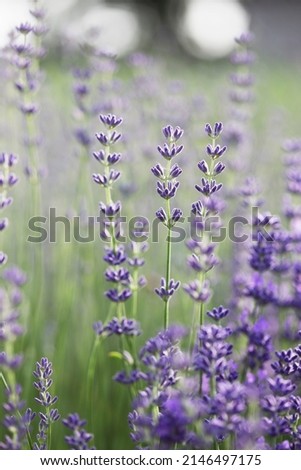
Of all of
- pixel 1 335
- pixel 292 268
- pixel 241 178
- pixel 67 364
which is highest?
pixel 241 178

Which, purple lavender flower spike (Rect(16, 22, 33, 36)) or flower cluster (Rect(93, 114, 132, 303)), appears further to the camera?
purple lavender flower spike (Rect(16, 22, 33, 36))

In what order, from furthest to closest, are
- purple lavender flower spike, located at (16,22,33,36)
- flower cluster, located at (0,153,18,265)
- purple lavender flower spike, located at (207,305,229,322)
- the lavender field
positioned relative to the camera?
purple lavender flower spike, located at (16,22,33,36), flower cluster, located at (0,153,18,265), purple lavender flower spike, located at (207,305,229,322), the lavender field

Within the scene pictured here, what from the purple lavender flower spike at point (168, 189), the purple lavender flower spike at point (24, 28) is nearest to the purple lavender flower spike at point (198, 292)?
the purple lavender flower spike at point (168, 189)

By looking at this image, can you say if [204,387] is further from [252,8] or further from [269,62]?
[269,62]

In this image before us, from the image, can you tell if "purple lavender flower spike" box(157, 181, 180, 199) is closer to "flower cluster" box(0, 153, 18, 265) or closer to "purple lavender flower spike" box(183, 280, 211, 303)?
"purple lavender flower spike" box(183, 280, 211, 303)

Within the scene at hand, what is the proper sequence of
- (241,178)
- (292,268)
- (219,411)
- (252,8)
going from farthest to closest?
1. (252,8)
2. (241,178)
3. (292,268)
4. (219,411)

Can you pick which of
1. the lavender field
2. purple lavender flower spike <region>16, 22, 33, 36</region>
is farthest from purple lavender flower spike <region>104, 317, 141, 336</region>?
purple lavender flower spike <region>16, 22, 33, 36</region>

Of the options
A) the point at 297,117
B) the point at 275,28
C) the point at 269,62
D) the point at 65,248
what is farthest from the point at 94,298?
the point at 269,62

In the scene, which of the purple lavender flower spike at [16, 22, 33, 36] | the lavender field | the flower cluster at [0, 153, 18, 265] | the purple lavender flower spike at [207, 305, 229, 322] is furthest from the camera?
the purple lavender flower spike at [16, 22, 33, 36]
